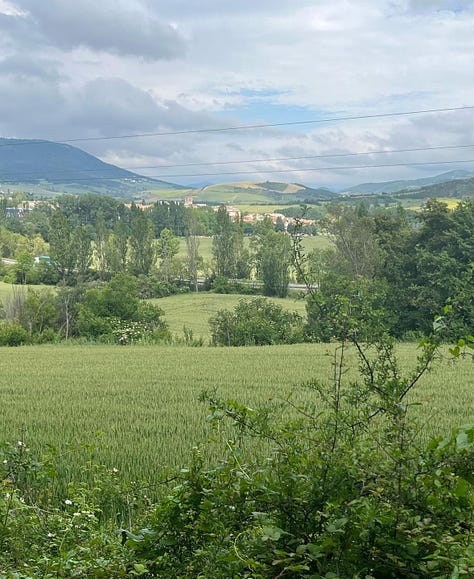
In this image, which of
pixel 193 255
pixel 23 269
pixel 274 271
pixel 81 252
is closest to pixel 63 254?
pixel 81 252

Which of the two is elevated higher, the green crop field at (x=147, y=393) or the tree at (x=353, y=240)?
the tree at (x=353, y=240)

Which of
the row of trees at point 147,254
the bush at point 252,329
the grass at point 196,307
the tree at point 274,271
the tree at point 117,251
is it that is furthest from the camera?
the tree at point 117,251

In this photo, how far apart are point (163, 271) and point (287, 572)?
8459 centimetres

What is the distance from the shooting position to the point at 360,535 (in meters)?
2.15

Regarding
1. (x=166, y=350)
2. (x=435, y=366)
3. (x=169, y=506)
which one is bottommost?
(x=166, y=350)

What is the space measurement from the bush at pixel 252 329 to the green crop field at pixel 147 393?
7433 millimetres

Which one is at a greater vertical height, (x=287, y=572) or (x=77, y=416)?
(x=287, y=572)

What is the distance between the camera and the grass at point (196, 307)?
55344 millimetres

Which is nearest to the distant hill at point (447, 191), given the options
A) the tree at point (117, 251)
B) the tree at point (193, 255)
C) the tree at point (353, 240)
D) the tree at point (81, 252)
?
the tree at point (193, 255)

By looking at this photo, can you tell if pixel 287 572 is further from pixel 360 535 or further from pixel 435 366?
A: pixel 435 366

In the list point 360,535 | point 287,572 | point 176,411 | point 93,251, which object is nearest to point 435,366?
point 360,535

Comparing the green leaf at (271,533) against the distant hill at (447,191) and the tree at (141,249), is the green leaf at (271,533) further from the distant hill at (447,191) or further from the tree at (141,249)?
the distant hill at (447,191)

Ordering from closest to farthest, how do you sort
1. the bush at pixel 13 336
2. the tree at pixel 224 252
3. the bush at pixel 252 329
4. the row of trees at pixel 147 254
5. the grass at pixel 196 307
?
the bush at pixel 252 329 → the bush at pixel 13 336 → the grass at pixel 196 307 → the row of trees at pixel 147 254 → the tree at pixel 224 252

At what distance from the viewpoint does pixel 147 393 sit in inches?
582
